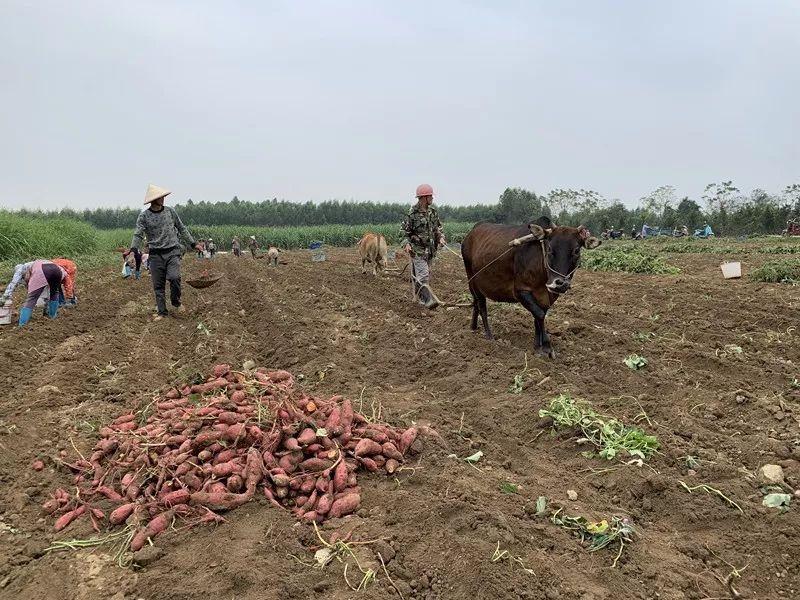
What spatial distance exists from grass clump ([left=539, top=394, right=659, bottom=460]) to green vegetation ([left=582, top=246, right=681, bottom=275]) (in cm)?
1321

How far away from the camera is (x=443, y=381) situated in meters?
6.26

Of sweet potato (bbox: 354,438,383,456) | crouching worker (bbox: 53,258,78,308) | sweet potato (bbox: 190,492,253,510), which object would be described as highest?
crouching worker (bbox: 53,258,78,308)

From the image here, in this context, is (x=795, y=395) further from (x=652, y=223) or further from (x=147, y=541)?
(x=652, y=223)

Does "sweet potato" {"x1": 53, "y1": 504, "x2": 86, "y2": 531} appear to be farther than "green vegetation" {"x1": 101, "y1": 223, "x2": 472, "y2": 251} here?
No

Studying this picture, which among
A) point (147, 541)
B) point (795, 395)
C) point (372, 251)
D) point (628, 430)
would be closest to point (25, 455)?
point (147, 541)

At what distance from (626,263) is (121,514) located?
57.4 feet

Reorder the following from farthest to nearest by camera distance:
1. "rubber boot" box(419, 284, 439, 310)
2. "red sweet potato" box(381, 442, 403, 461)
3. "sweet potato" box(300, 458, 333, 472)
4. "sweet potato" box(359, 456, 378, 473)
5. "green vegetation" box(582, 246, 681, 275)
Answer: "green vegetation" box(582, 246, 681, 275) → "rubber boot" box(419, 284, 439, 310) → "red sweet potato" box(381, 442, 403, 461) → "sweet potato" box(359, 456, 378, 473) → "sweet potato" box(300, 458, 333, 472)

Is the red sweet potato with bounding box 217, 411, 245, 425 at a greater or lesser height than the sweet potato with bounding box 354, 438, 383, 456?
greater

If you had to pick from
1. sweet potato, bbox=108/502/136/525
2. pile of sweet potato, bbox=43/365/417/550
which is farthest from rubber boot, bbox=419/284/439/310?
sweet potato, bbox=108/502/136/525

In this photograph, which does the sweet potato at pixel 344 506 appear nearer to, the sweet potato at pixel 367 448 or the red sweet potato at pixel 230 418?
the sweet potato at pixel 367 448

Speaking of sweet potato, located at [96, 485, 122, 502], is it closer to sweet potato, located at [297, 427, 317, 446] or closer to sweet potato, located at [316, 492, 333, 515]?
sweet potato, located at [297, 427, 317, 446]

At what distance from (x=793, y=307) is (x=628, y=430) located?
6.69m

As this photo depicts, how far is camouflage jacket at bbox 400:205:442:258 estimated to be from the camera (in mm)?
9953

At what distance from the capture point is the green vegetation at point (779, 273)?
12875 mm
